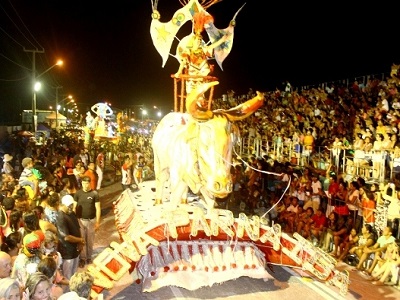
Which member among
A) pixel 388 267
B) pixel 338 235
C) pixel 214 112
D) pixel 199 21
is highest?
pixel 199 21

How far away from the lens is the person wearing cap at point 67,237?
6.61 m

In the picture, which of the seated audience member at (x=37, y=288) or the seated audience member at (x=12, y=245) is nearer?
the seated audience member at (x=37, y=288)

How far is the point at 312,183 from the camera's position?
11.7 meters

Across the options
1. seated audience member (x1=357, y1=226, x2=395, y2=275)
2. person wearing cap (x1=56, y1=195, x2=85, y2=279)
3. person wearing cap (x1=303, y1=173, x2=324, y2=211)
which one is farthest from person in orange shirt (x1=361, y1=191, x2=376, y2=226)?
person wearing cap (x1=56, y1=195, x2=85, y2=279)

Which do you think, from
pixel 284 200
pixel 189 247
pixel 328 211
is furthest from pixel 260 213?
pixel 189 247

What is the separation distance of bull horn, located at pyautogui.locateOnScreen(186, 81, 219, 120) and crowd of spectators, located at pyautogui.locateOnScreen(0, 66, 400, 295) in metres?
1.11

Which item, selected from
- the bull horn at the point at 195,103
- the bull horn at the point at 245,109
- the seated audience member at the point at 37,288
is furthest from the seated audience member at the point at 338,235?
the seated audience member at the point at 37,288

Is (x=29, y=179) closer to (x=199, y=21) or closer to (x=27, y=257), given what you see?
(x=199, y=21)

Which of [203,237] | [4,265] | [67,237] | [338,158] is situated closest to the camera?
[4,265]

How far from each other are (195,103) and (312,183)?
567 cm

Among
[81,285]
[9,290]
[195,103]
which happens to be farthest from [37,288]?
[195,103]

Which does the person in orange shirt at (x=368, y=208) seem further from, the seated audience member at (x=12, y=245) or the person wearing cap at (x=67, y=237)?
the seated audience member at (x=12, y=245)

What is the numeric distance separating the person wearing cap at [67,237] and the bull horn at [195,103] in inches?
88.9

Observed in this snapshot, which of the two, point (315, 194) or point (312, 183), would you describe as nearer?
point (315, 194)
